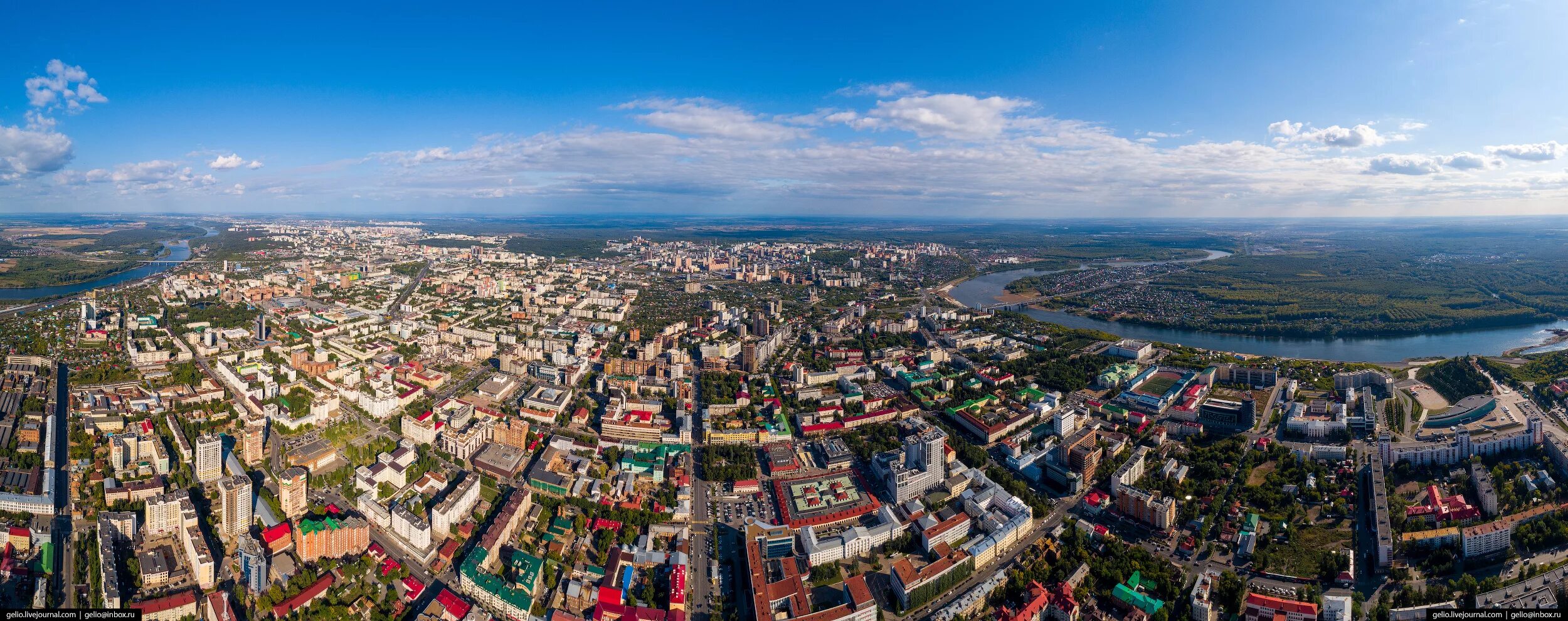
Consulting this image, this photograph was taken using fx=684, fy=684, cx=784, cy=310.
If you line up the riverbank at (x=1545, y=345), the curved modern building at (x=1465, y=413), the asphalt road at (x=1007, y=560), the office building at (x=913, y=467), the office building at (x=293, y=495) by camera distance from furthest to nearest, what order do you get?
the riverbank at (x=1545, y=345), the curved modern building at (x=1465, y=413), the office building at (x=913, y=467), the office building at (x=293, y=495), the asphalt road at (x=1007, y=560)

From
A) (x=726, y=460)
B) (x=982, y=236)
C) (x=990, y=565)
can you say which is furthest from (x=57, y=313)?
(x=982, y=236)

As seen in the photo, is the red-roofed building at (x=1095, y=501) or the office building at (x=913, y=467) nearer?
the red-roofed building at (x=1095, y=501)

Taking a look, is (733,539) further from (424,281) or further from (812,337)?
(424,281)

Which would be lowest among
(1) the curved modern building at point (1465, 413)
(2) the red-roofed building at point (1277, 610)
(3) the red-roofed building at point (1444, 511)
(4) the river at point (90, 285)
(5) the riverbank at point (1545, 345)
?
(2) the red-roofed building at point (1277, 610)

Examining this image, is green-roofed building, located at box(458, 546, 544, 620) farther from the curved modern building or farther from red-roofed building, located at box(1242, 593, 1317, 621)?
the curved modern building

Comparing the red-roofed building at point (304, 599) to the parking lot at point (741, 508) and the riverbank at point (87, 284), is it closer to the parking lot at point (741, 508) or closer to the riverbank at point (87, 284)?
the parking lot at point (741, 508)

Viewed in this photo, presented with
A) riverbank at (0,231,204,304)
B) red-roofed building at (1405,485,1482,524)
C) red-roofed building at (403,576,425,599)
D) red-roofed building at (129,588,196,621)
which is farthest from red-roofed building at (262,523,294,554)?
riverbank at (0,231,204,304)

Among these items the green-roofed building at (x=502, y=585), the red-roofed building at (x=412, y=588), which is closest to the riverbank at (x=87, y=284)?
the red-roofed building at (x=412, y=588)
